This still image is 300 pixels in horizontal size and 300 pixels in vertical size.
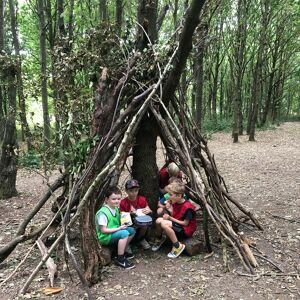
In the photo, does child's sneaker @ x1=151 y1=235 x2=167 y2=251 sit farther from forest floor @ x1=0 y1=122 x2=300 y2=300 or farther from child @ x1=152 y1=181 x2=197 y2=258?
child @ x1=152 y1=181 x2=197 y2=258

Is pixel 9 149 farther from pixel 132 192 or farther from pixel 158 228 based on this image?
pixel 158 228

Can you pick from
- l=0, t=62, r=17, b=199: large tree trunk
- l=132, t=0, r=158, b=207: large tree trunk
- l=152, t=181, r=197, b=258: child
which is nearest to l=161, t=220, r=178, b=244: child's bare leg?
l=152, t=181, r=197, b=258: child

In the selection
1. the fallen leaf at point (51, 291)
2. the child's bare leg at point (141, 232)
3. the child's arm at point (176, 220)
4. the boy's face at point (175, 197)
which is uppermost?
the boy's face at point (175, 197)

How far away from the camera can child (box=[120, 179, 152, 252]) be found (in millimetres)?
4668

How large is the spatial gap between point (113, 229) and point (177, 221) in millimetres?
844

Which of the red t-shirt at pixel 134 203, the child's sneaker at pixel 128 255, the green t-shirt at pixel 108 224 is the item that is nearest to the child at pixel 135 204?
the red t-shirt at pixel 134 203

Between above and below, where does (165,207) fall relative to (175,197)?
below

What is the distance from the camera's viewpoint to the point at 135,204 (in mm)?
4801

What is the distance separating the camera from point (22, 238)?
4.46m

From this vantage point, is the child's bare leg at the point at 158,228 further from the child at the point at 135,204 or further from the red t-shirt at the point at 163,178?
the red t-shirt at the point at 163,178

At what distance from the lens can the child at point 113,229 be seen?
425 centimetres

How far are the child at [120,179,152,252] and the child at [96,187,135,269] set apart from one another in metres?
0.30

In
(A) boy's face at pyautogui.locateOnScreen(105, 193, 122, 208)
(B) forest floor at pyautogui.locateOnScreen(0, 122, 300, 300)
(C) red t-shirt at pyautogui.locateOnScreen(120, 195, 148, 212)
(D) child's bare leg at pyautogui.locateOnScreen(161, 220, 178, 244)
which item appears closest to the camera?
(B) forest floor at pyautogui.locateOnScreen(0, 122, 300, 300)

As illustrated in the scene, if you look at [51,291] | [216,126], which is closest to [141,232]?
[51,291]
